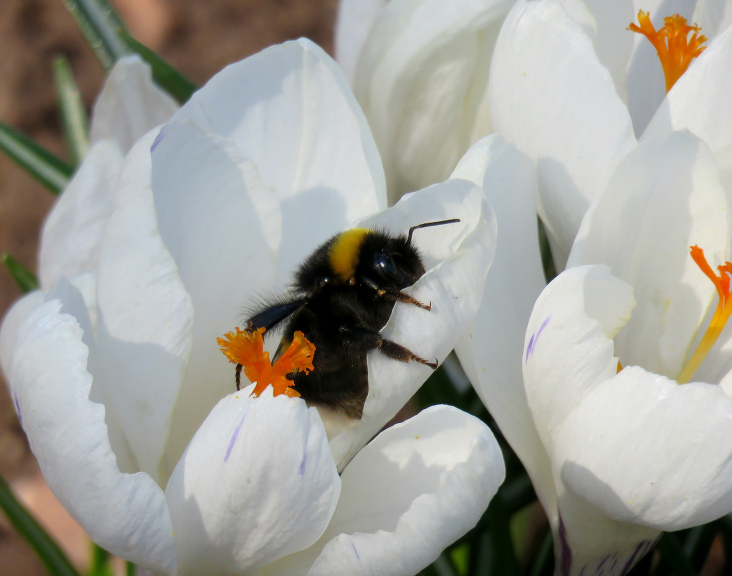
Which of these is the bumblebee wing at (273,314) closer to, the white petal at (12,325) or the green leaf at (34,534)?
the white petal at (12,325)

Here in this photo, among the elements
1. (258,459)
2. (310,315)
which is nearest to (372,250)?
(310,315)

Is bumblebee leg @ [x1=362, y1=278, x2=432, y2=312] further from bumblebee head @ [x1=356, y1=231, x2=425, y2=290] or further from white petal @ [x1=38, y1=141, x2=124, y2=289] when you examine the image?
white petal @ [x1=38, y1=141, x2=124, y2=289]

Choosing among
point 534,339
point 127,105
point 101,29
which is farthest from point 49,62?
point 534,339

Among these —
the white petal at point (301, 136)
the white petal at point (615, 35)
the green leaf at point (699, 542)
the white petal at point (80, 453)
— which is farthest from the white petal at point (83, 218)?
the green leaf at point (699, 542)

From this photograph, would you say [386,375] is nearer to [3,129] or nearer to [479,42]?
[479,42]

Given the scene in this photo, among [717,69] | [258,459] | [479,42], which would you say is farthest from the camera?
[479,42]

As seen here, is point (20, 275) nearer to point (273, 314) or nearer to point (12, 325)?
point (12, 325)

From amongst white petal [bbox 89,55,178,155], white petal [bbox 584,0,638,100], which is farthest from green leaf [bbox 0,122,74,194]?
white petal [bbox 584,0,638,100]
